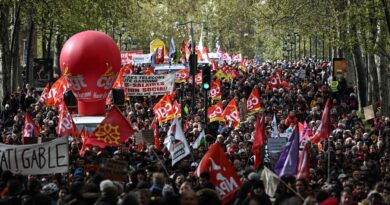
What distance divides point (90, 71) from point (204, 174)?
56.1 feet

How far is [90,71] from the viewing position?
3161 cm

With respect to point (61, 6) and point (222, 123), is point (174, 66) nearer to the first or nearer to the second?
point (61, 6)

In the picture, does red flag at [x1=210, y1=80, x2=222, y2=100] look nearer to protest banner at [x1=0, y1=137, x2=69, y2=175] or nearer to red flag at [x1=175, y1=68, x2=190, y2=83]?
red flag at [x1=175, y1=68, x2=190, y2=83]

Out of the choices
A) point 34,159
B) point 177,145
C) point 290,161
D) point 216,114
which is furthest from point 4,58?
point 290,161

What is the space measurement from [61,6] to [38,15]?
0.87 metres

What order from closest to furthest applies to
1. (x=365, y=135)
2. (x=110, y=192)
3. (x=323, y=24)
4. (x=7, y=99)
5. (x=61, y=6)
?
(x=110, y=192) → (x=365, y=135) → (x=7, y=99) → (x=61, y=6) → (x=323, y=24)

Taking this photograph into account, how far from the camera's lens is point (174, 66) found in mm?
56906

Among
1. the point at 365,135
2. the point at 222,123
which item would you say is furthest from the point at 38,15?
the point at 365,135

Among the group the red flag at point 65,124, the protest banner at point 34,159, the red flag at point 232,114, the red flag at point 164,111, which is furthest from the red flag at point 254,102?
the protest banner at point 34,159

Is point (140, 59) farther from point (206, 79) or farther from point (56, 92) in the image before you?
point (206, 79)

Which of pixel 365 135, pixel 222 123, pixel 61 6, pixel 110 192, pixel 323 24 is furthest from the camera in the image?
pixel 323 24

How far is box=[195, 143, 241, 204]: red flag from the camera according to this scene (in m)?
15.0

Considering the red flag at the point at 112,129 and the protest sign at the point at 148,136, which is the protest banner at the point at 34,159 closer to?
the red flag at the point at 112,129

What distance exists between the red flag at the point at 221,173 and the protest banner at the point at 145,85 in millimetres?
16609
